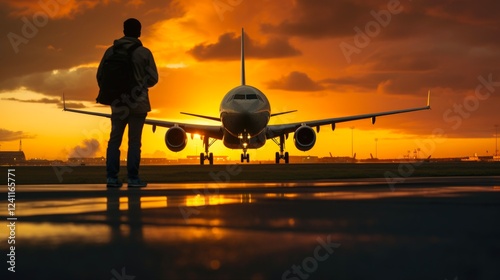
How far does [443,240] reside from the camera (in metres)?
3.68

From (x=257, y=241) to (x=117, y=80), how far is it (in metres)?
6.49

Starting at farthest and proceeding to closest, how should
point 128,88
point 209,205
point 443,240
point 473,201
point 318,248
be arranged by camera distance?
point 128,88, point 473,201, point 209,205, point 443,240, point 318,248

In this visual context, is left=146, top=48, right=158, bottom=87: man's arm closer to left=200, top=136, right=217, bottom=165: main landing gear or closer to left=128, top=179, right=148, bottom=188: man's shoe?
left=128, top=179, right=148, bottom=188: man's shoe

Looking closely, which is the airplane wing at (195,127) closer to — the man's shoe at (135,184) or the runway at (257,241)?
the man's shoe at (135,184)

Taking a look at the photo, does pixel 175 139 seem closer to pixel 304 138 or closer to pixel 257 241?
pixel 304 138

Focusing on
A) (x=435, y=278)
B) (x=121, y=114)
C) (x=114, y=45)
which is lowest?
(x=435, y=278)

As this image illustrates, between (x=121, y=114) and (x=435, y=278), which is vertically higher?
(x=121, y=114)

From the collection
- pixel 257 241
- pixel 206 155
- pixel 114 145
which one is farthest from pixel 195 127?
pixel 257 241

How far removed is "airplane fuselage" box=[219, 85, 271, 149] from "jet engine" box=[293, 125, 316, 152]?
99.6 inches

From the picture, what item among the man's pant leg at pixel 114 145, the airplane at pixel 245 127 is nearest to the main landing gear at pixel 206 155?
the airplane at pixel 245 127

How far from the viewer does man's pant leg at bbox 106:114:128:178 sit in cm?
990

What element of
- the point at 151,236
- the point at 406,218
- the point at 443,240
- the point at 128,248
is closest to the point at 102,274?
the point at 128,248

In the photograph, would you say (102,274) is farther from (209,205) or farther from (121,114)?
(121,114)

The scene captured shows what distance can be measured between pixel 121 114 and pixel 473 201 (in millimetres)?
5371
